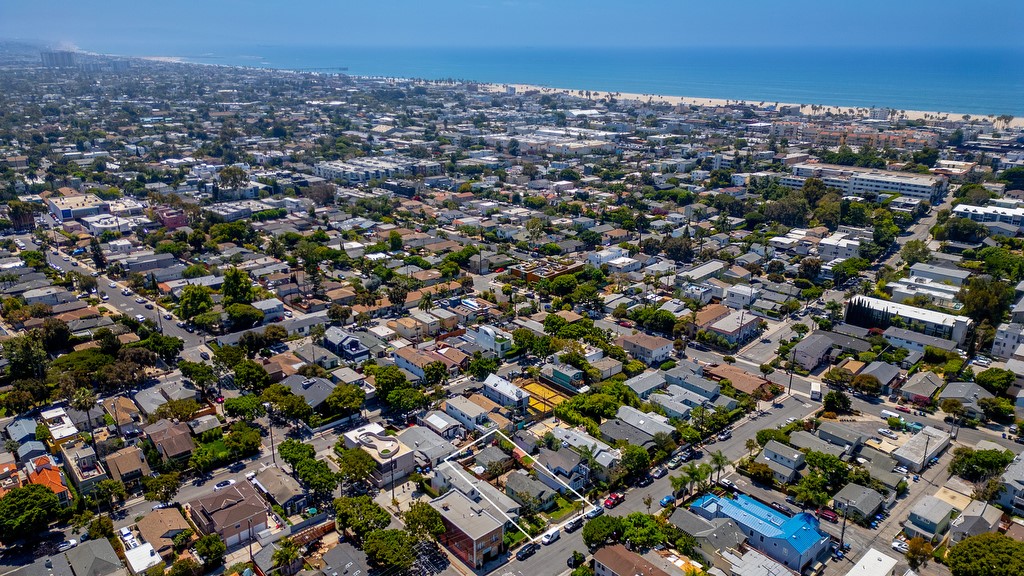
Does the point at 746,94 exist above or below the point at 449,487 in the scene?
above

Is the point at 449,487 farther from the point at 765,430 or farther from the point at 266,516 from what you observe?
the point at 765,430

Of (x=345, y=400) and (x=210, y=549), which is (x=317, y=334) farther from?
(x=210, y=549)

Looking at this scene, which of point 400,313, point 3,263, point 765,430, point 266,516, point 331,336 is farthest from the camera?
point 3,263

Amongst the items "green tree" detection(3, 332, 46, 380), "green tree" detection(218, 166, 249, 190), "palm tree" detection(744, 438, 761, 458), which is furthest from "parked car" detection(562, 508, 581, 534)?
"green tree" detection(218, 166, 249, 190)

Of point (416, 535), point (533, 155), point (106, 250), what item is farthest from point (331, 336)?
point (533, 155)

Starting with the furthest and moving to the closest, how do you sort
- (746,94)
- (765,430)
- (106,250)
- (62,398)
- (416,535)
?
1. (746,94)
2. (106,250)
3. (62,398)
4. (765,430)
5. (416,535)

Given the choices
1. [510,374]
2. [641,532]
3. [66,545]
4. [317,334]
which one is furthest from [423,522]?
[317,334]

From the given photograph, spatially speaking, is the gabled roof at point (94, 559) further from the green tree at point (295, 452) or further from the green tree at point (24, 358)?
the green tree at point (24, 358)
